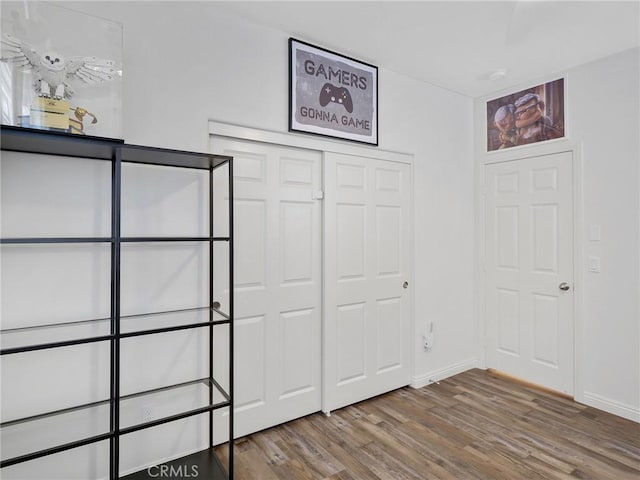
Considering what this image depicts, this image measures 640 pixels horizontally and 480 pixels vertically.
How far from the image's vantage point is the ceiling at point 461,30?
2150mm

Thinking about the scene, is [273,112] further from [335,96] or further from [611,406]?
[611,406]

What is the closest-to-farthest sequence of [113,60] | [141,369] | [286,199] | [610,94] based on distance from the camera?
1. [113,60]
2. [141,369]
3. [286,199]
4. [610,94]

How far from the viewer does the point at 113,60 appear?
65.6 inches

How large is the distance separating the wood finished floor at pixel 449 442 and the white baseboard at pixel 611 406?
2.1 inches

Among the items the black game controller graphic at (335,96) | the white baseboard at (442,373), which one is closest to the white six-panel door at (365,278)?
the white baseboard at (442,373)

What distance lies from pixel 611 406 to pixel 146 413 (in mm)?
3154

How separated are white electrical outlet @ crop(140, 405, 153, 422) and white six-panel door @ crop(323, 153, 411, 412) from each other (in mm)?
1184

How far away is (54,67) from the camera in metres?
1.53

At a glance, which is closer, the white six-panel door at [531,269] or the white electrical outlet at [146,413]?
the white electrical outlet at [146,413]

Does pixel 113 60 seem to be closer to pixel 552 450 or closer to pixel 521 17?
pixel 521 17

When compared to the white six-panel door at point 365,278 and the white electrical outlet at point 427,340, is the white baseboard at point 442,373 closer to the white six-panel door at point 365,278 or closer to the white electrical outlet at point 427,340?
the white six-panel door at point 365,278

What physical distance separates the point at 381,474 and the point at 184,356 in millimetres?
1270

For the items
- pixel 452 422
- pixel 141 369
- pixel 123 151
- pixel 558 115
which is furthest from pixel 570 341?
pixel 123 151

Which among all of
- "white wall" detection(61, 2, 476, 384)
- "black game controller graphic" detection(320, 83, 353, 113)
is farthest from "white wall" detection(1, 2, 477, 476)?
"black game controller graphic" detection(320, 83, 353, 113)
